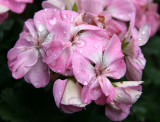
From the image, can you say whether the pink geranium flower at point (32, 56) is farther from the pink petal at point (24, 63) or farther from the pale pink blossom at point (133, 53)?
the pale pink blossom at point (133, 53)

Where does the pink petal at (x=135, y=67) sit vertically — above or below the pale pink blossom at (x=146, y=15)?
above

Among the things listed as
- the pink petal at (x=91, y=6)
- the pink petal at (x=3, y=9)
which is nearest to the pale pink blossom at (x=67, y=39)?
the pink petal at (x=91, y=6)

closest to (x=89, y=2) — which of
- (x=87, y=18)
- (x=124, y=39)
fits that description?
(x=87, y=18)

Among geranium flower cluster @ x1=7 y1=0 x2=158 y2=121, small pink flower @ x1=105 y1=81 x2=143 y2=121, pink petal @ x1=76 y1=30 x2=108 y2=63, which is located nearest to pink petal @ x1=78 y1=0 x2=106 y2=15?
geranium flower cluster @ x1=7 y1=0 x2=158 y2=121

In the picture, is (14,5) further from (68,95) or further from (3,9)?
(68,95)

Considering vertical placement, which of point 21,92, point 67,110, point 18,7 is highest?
point 18,7

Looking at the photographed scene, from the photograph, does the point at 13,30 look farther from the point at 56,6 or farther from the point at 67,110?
the point at 67,110

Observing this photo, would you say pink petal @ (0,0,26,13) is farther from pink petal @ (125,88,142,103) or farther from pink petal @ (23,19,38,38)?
pink petal @ (125,88,142,103)

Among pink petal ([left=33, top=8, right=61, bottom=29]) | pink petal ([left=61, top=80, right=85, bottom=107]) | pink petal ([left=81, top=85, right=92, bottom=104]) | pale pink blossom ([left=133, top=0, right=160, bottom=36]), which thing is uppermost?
pink petal ([left=33, top=8, right=61, bottom=29])

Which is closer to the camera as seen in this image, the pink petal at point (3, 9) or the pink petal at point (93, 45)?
the pink petal at point (93, 45)
